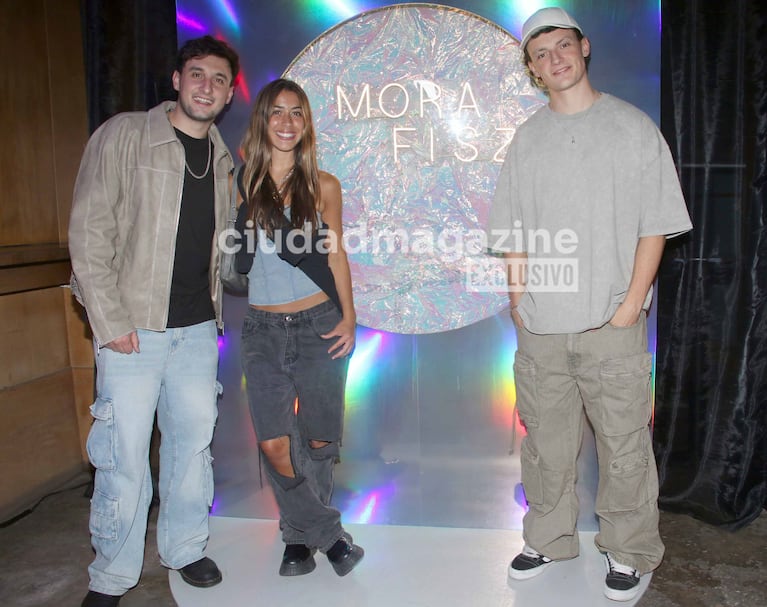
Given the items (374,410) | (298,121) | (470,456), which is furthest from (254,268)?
(470,456)

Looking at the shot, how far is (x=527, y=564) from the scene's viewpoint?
2.36 m

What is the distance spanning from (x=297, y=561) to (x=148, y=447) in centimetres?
64

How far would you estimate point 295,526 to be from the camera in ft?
7.84

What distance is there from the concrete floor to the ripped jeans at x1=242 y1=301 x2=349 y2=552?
50 centimetres

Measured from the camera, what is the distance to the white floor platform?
224 cm

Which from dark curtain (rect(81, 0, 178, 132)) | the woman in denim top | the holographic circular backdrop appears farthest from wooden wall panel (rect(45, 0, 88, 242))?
the woman in denim top

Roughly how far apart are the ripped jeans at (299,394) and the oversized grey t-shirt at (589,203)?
0.68m

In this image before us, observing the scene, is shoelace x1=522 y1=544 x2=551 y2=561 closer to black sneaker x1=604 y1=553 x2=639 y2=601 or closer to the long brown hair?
black sneaker x1=604 y1=553 x2=639 y2=601

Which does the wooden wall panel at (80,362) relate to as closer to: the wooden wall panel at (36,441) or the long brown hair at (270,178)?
the wooden wall panel at (36,441)

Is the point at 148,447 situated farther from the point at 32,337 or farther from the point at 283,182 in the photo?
the point at 32,337

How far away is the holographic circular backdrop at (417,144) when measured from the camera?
2.48 metres

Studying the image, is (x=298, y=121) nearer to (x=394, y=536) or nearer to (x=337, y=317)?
(x=337, y=317)

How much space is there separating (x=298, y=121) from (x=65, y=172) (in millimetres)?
1575

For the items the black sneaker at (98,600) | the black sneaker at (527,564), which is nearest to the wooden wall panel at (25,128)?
the black sneaker at (98,600)
